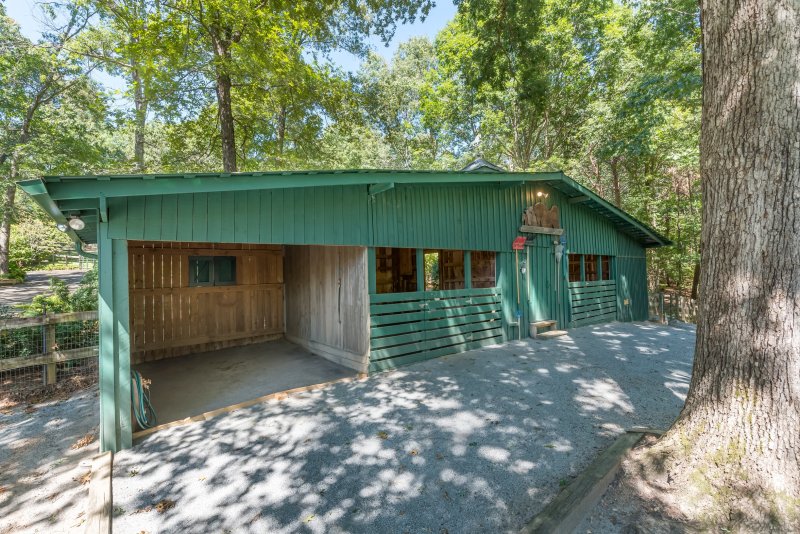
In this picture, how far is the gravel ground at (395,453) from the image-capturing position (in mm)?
2199

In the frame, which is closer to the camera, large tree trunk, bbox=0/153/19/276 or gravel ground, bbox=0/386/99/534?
gravel ground, bbox=0/386/99/534

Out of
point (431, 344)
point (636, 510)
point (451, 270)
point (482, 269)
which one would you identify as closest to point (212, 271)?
point (431, 344)

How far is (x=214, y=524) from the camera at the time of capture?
2.14 m

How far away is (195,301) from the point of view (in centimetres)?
668

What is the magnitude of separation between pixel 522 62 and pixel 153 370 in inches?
329

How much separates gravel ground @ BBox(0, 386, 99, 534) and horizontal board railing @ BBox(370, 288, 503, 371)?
320 centimetres

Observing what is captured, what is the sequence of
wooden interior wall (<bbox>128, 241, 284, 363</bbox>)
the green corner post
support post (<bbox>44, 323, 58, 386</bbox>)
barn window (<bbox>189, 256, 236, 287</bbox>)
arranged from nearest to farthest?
the green corner post → support post (<bbox>44, 323, 58, 386</bbox>) → wooden interior wall (<bbox>128, 241, 284, 363</bbox>) → barn window (<bbox>189, 256, 236, 287</bbox>)

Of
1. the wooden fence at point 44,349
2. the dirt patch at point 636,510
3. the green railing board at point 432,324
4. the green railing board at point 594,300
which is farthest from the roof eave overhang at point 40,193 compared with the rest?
the green railing board at point 594,300

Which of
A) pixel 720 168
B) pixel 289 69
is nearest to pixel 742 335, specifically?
pixel 720 168

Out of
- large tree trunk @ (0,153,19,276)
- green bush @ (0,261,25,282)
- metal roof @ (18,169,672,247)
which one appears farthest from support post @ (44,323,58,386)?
green bush @ (0,261,25,282)

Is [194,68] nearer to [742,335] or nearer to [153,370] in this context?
[153,370]

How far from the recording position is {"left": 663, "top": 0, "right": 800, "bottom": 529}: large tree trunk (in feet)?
6.24

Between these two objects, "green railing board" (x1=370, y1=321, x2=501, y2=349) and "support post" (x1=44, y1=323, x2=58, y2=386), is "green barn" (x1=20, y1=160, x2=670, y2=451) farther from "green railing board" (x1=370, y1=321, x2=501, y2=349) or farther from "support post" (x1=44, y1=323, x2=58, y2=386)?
"support post" (x1=44, y1=323, x2=58, y2=386)

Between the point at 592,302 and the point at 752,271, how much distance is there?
7918 mm
